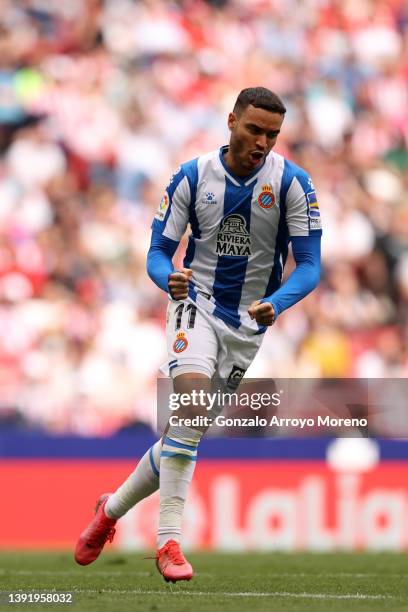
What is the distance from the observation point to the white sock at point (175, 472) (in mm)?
6152

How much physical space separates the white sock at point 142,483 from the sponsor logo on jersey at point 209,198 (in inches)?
47.2

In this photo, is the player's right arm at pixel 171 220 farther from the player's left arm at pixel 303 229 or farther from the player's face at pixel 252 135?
the player's left arm at pixel 303 229

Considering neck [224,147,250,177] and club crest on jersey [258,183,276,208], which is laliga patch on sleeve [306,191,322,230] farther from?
neck [224,147,250,177]

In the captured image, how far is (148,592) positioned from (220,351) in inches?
46.9

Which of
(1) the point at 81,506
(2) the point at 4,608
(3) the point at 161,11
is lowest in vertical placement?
(2) the point at 4,608

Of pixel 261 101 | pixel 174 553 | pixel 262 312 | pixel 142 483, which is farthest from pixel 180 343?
pixel 261 101

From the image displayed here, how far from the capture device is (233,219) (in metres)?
6.33

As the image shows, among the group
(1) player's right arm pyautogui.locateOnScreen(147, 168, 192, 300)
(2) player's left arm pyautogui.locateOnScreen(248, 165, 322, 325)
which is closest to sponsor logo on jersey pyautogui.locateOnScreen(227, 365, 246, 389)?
(2) player's left arm pyautogui.locateOnScreen(248, 165, 322, 325)

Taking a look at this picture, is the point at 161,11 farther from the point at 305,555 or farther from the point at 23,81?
the point at 305,555

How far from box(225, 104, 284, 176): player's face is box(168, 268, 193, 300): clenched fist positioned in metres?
0.68

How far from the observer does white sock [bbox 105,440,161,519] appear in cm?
652

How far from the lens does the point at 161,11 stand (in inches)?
637

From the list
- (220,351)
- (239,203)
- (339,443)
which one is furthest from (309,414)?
(339,443)

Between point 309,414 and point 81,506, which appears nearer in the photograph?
point 309,414
